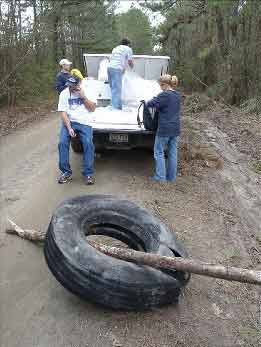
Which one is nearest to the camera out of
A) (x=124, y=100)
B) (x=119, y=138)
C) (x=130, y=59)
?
(x=119, y=138)

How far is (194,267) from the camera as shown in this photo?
405cm

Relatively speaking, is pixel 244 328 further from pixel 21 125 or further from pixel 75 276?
pixel 21 125

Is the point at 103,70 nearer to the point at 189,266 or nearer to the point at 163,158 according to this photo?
the point at 163,158

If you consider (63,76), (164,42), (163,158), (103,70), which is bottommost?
(163,158)

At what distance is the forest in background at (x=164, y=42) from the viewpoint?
17734 mm

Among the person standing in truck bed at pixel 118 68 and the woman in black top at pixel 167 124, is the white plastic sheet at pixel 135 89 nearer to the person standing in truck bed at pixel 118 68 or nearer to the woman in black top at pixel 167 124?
the person standing in truck bed at pixel 118 68

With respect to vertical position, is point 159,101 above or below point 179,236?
above

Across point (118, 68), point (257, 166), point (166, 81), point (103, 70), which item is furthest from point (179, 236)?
point (103, 70)

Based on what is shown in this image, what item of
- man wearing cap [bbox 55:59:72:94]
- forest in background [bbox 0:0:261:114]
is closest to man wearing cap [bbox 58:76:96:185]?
man wearing cap [bbox 55:59:72:94]

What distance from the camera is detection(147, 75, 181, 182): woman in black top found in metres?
7.35

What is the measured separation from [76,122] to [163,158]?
1.50m

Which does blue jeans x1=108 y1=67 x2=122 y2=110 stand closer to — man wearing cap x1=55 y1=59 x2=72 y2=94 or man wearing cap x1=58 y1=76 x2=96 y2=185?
man wearing cap x1=55 y1=59 x2=72 y2=94

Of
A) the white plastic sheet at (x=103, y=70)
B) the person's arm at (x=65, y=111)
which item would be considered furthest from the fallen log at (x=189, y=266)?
the white plastic sheet at (x=103, y=70)

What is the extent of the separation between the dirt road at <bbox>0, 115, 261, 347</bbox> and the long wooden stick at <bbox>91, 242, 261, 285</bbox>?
43 cm
